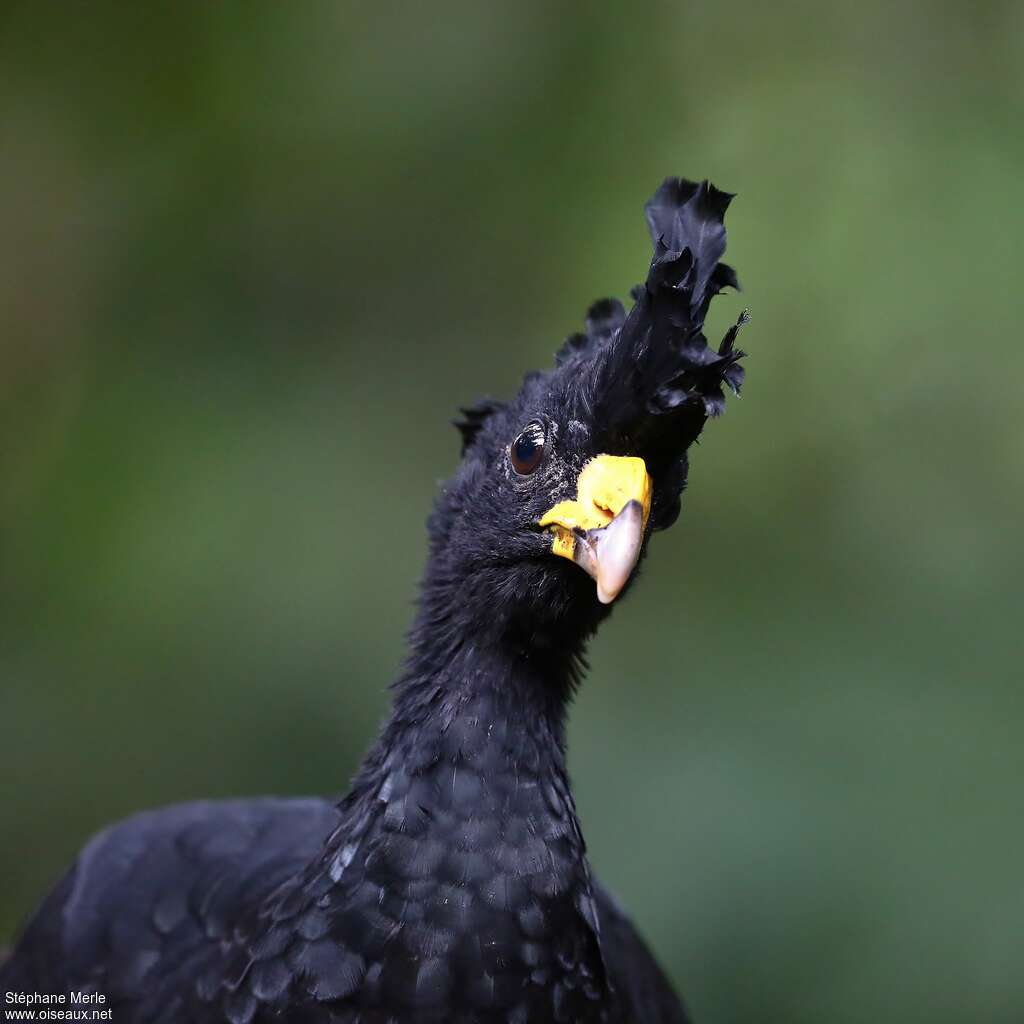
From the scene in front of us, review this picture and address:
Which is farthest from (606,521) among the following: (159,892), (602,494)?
(159,892)

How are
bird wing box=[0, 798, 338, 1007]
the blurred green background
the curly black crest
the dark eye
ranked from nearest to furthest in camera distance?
the curly black crest
the dark eye
bird wing box=[0, 798, 338, 1007]
the blurred green background

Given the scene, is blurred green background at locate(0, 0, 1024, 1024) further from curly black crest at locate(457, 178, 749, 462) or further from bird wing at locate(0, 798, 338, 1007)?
curly black crest at locate(457, 178, 749, 462)

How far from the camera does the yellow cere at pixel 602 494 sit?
2061 mm

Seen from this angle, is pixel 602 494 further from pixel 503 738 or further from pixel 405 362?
pixel 405 362

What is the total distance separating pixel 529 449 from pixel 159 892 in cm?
135

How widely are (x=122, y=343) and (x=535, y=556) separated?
3.53 meters

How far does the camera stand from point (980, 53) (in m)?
4.95

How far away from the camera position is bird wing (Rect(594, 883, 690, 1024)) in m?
2.68

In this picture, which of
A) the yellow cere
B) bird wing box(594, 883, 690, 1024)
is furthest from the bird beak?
bird wing box(594, 883, 690, 1024)

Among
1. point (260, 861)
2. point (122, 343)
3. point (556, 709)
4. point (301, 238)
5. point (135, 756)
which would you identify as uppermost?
point (301, 238)

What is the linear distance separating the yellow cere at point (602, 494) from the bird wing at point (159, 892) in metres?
0.77

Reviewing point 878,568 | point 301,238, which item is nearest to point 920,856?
point 878,568

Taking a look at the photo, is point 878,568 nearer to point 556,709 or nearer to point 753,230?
point 753,230

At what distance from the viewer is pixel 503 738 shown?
224 centimetres
